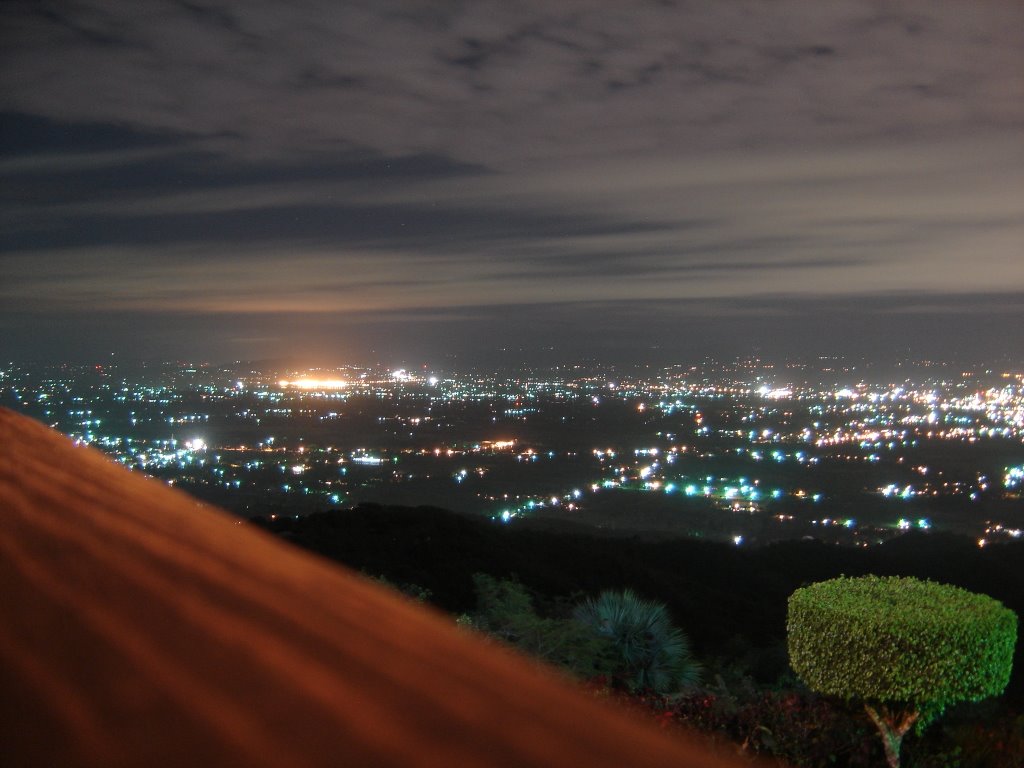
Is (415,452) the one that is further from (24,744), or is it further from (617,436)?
(24,744)

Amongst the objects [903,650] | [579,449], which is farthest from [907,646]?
[579,449]

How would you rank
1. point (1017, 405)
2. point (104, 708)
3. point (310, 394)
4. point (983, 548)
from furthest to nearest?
point (310, 394) < point (1017, 405) < point (983, 548) < point (104, 708)

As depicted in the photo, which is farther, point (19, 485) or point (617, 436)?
point (617, 436)

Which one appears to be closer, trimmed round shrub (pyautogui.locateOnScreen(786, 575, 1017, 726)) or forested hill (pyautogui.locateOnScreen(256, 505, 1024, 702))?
trimmed round shrub (pyautogui.locateOnScreen(786, 575, 1017, 726))

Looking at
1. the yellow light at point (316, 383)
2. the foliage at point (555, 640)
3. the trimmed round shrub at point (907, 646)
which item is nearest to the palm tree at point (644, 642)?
the foliage at point (555, 640)

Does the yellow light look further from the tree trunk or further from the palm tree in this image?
the tree trunk

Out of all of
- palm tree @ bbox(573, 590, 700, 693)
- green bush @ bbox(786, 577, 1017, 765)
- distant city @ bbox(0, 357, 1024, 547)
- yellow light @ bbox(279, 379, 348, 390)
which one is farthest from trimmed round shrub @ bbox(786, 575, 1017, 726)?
yellow light @ bbox(279, 379, 348, 390)

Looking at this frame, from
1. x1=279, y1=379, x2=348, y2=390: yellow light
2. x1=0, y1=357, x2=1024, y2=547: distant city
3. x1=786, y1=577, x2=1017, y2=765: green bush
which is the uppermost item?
x1=786, y1=577, x2=1017, y2=765: green bush

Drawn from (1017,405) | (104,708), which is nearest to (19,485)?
(104,708)
